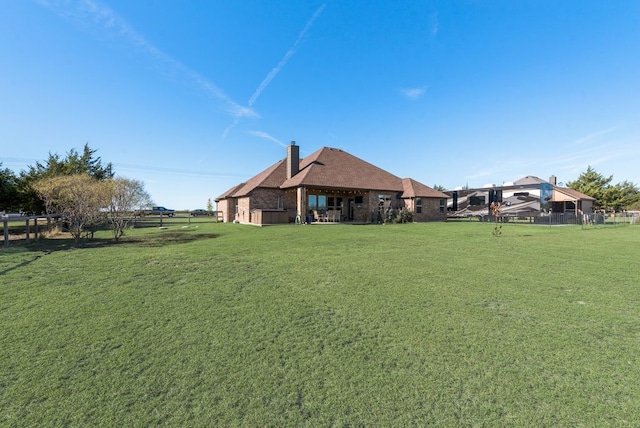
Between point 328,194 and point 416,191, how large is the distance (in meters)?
8.64

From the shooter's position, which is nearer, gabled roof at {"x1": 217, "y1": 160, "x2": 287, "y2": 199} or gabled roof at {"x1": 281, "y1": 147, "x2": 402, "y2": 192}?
gabled roof at {"x1": 281, "y1": 147, "x2": 402, "y2": 192}

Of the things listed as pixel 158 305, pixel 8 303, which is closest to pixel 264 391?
pixel 158 305

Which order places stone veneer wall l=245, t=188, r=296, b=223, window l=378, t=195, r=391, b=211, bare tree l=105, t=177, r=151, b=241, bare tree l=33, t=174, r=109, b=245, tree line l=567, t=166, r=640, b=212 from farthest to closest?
tree line l=567, t=166, r=640, b=212, window l=378, t=195, r=391, b=211, stone veneer wall l=245, t=188, r=296, b=223, bare tree l=105, t=177, r=151, b=241, bare tree l=33, t=174, r=109, b=245

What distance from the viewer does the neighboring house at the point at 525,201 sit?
2420 centimetres

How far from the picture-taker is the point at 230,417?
6.70 ft

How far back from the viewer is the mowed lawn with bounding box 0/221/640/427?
2104 mm

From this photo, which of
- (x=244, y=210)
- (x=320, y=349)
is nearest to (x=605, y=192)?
(x=244, y=210)

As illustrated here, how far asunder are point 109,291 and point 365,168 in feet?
80.4

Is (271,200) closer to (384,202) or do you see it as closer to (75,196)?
(384,202)

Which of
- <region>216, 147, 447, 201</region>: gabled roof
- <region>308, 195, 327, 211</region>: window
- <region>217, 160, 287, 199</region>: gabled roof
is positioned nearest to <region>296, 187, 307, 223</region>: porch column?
<region>216, 147, 447, 201</region>: gabled roof

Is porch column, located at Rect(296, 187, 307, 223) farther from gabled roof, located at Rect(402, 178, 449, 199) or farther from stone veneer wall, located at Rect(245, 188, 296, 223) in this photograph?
gabled roof, located at Rect(402, 178, 449, 199)

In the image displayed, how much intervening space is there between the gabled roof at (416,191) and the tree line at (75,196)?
21.7 metres

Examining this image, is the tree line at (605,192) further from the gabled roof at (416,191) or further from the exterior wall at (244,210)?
the exterior wall at (244,210)

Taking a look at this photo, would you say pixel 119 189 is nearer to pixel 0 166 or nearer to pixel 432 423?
pixel 0 166
